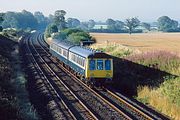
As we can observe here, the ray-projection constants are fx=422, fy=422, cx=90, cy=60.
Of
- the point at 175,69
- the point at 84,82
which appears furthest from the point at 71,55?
the point at 175,69

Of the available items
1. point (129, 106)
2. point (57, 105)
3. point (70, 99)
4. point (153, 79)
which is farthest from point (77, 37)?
point (129, 106)

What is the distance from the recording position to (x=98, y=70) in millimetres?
28828

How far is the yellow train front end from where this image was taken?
28.8m

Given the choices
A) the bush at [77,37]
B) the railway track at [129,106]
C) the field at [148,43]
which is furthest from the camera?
the bush at [77,37]

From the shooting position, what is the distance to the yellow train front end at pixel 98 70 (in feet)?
94.3

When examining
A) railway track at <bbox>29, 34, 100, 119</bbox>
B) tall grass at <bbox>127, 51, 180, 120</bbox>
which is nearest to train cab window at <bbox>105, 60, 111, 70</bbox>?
tall grass at <bbox>127, 51, 180, 120</bbox>

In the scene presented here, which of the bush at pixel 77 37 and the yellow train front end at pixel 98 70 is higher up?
the yellow train front end at pixel 98 70

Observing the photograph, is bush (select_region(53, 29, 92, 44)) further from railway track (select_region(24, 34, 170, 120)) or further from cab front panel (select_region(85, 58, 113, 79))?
cab front panel (select_region(85, 58, 113, 79))

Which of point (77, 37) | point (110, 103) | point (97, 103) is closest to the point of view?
point (110, 103)

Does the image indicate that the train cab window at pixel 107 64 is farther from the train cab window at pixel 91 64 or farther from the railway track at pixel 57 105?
the railway track at pixel 57 105

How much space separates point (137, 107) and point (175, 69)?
27.2ft

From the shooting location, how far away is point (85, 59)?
2928cm

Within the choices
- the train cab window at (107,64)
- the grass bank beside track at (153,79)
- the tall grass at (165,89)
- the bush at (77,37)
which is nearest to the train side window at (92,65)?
the train cab window at (107,64)

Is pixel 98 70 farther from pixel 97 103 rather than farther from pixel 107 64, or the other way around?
pixel 97 103
